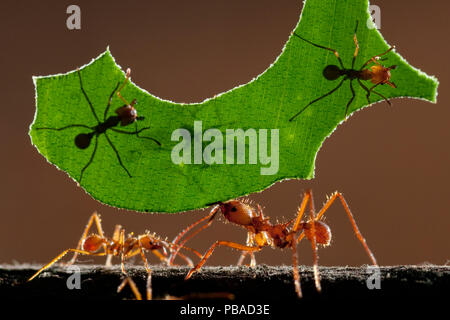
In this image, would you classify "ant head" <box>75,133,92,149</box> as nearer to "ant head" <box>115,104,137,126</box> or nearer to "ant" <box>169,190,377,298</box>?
"ant head" <box>115,104,137,126</box>

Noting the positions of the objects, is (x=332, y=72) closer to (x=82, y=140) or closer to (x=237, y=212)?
(x=237, y=212)

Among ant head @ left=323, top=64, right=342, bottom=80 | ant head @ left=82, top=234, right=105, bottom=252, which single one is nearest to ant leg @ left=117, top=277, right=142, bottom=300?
ant head @ left=323, top=64, right=342, bottom=80

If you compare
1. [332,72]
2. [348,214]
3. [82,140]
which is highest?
[332,72]

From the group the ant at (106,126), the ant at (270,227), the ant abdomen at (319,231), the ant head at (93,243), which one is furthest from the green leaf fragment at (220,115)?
the ant head at (93,243)

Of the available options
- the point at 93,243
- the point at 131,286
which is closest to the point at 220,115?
the point at 131,286

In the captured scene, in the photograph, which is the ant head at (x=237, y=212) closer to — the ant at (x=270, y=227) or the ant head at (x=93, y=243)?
the ant at (x=270, y=227)
